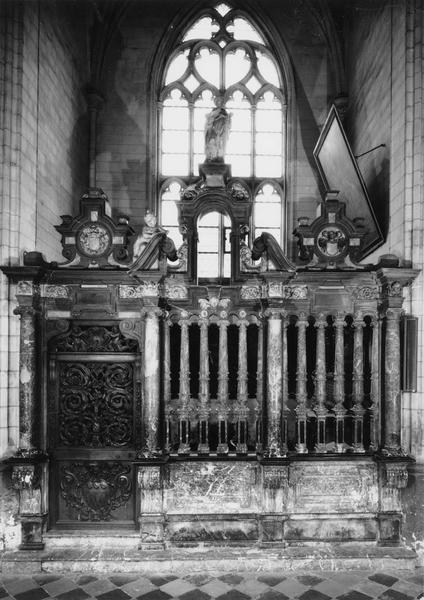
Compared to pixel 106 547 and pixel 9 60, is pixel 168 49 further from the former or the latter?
pixel 106 547

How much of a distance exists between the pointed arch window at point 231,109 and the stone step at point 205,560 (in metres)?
5.67

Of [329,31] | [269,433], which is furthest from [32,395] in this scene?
[329,31]

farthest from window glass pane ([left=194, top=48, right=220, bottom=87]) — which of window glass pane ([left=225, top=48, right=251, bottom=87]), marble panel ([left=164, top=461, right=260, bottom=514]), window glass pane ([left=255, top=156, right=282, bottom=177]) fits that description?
marble panel ([left=164, top=461, right=260, bottom=514])

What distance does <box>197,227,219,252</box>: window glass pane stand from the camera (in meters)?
8.66

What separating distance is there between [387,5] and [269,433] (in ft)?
18.0

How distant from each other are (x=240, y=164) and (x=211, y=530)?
6.53m

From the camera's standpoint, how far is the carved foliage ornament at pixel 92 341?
5.24m

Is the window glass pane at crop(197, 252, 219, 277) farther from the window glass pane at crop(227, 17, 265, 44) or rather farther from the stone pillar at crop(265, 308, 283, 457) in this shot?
the window glass pane at crop(227, 17, 265, 44)

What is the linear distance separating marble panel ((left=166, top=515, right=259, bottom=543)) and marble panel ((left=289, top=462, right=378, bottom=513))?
0.62m

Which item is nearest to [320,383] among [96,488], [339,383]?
[339,383]

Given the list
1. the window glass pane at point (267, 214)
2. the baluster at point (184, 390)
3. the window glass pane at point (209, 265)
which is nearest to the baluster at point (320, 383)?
the baluster at point (184, 390)

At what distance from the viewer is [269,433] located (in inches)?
199

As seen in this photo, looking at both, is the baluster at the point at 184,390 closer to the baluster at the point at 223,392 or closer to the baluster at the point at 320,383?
the baluster at the point at 223,392

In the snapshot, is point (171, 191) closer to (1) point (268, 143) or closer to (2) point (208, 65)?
(1) point (268, 143)
